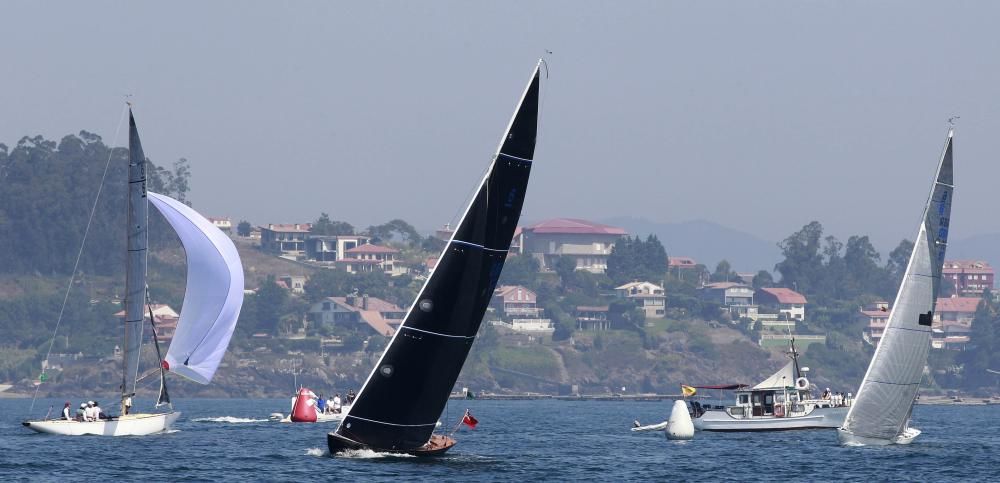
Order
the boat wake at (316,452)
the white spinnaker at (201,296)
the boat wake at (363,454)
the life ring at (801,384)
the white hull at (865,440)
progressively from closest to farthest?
1. the boat wake at (363,454)
2. the boat wake at (316,452)
3. the white hull at (865,440)
4. the white spinnaker at (201,296)
5. the life ring at (801,384)

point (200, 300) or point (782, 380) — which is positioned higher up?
point (200, 300)

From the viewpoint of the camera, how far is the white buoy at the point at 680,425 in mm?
69812

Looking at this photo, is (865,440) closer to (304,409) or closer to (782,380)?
(782,380)

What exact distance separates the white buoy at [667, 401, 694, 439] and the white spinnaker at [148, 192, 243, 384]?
63.2 feet

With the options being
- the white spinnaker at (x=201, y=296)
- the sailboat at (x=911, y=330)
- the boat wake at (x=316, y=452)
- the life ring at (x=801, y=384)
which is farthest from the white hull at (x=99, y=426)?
the life ring at (x=801, y=384)

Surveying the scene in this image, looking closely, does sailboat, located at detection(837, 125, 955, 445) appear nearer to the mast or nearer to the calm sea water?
the calm sea water

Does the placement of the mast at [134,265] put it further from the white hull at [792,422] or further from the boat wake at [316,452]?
the white hull at [792,422]

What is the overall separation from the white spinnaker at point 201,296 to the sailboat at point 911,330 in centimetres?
2608

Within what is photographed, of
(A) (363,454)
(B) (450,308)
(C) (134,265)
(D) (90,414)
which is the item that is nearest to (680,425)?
(C) (134,265)

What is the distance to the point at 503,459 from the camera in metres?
52.3

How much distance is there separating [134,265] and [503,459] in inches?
701

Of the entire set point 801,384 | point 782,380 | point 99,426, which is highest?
point 782,380

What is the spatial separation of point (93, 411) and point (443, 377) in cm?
2197

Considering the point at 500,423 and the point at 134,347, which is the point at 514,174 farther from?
the point at 500,423
